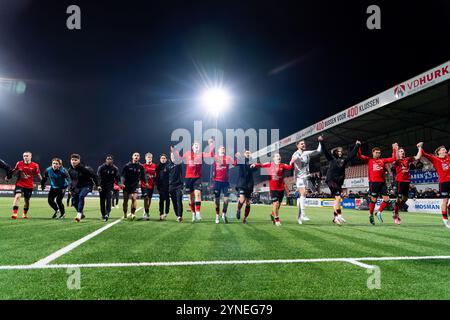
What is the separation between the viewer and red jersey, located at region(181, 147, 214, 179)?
362 inches

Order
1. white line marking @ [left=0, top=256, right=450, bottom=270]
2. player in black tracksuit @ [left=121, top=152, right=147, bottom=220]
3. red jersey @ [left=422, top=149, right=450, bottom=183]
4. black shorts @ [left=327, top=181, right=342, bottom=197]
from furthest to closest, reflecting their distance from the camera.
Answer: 1. player in black tracksuit @ [left=121, top=152, right=147, bottom=220]
2. black shorts @ [left=327, top=181, right=342, bottom=197]
3. red jersey @ [left=422, top=149, right=450, bottom=183]
4. white line marking @ [left=0, top=256, right=450, bottom=270]

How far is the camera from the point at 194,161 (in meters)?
9.24

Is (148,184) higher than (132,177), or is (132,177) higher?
(132,177)

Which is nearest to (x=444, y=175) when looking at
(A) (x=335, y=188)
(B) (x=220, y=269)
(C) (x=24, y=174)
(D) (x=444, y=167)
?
(D) (x=444, y=167)

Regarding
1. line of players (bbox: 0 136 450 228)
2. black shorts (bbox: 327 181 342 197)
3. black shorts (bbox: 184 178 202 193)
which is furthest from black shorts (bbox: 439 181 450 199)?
black shorts (bbox: 184 178 202 193)

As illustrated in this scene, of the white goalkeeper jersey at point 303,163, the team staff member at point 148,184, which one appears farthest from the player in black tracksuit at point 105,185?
the white goalkeeper jersey at point 303,163

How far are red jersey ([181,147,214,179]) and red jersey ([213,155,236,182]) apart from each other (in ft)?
0.92

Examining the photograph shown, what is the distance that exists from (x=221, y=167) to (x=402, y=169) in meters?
5.74

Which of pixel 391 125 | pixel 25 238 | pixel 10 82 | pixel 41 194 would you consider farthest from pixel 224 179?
pixel 41 194

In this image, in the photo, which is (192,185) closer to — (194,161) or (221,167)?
(194,161)

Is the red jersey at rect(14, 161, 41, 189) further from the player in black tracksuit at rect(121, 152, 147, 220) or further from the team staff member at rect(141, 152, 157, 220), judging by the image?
the team staff member at rect(141, 152, 157, 220)

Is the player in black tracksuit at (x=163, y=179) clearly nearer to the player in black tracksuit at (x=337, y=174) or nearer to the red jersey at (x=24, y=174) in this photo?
the red jersey at (x=24, y=174)
